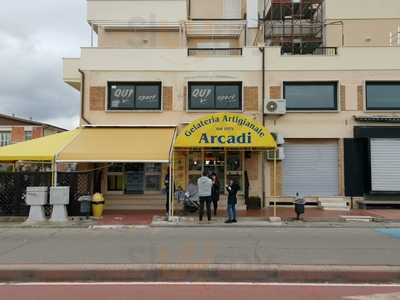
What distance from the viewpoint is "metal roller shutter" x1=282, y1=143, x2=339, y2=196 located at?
20.2m

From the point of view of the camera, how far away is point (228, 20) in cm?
2562

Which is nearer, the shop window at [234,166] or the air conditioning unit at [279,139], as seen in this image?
the air conditioning unit at [279,139]

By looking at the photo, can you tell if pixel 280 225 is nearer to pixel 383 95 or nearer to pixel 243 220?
pixel 243 220

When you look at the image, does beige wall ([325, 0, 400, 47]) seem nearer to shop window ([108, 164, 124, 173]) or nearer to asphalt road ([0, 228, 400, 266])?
shop window ([108, 164, 124, 173])

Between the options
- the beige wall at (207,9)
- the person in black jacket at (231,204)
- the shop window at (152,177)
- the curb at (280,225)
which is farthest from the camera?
the beige wall at (207,9)

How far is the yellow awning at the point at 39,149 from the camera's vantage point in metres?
16.6

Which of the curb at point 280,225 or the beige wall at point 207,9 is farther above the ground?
the beige wall at point 207,9

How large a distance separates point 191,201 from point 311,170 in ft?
18.8

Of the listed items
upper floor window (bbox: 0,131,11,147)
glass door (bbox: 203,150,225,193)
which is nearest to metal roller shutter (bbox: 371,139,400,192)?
glass door (bbox: 203,150,225,193)

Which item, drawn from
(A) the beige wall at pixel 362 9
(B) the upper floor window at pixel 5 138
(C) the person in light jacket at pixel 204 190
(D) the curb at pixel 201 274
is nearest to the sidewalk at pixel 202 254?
(D) the curb at pixel 201 274
